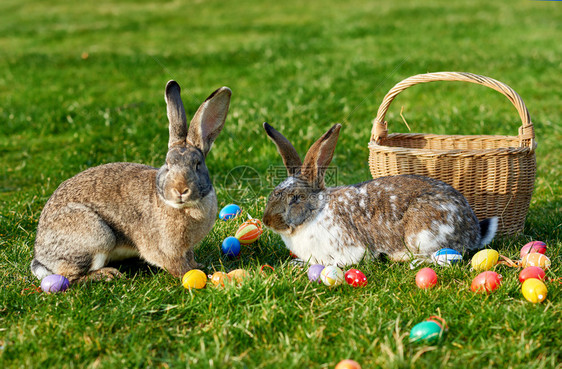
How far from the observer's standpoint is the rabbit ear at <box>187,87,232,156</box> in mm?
3661

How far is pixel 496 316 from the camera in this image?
120 inches

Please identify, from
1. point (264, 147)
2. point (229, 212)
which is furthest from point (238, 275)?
point (264, 147)

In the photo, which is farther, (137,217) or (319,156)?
(319,156)

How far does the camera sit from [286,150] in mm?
4082

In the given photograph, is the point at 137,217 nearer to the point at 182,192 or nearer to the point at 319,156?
the point at 182,192

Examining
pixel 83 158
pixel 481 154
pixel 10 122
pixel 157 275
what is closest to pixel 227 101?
pixel 157 275

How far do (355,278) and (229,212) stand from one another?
1663mm

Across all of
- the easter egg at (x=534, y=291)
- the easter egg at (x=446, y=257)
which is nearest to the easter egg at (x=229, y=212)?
the easter egg at (x=446, y=257)

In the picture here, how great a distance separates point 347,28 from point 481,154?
10691 mm

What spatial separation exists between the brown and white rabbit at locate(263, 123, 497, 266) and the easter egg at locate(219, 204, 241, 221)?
849 millimetres

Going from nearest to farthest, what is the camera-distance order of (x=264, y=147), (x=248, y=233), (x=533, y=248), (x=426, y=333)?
(x=426, y=333)
(x=533, y=248)
(x=248, y=233)
(x=264, y=147)

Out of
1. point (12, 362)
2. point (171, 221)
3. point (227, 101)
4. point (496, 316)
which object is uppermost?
point (227, 101)

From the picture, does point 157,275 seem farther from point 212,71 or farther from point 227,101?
point 212,71

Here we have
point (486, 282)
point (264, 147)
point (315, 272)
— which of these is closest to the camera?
point (486, 282)
